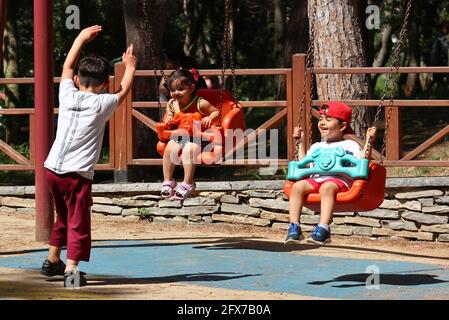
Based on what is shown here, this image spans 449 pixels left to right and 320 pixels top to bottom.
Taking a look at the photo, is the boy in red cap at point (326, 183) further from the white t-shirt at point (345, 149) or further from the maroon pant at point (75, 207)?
the maroon pant at point (75, 207)

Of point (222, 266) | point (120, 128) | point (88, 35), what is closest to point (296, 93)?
point (120, 128)

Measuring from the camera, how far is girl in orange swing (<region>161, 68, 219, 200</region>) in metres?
10.7

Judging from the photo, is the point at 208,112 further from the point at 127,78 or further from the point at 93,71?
the point at 93,71

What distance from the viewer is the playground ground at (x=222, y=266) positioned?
28.7 ft

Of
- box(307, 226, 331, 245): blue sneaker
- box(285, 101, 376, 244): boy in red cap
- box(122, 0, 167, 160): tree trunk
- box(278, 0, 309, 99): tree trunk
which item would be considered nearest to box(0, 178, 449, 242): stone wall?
box(122, 0, 167, 160): tree trunk

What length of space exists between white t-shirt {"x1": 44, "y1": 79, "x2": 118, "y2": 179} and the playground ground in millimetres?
931

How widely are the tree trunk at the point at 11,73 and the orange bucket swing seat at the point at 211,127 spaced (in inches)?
444

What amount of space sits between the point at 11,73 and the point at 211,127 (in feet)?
42.7

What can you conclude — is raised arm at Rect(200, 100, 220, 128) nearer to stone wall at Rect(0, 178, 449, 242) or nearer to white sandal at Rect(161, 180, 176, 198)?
white sandal at Rect(161, 180, 176, 198)

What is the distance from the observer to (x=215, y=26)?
34.2 meters

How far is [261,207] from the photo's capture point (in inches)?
532

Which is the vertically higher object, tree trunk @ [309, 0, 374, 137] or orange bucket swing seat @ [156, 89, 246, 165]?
tree trunk @ [309, 0, 374, 137]

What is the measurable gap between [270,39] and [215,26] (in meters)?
4.54

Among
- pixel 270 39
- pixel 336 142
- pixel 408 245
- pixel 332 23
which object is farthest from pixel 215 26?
pixel 336 142
